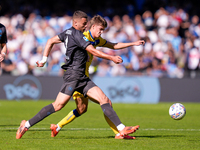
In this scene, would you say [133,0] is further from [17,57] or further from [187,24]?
[17,57]

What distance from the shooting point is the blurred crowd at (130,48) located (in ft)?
56.6

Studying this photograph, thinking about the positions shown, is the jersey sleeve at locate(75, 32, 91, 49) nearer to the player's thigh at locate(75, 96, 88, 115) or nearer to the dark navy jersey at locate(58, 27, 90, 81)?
the dark navy jersey at locate(58, 27, 90, 81)

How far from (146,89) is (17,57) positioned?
6529 millimetres

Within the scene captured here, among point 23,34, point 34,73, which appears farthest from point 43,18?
point 34,73

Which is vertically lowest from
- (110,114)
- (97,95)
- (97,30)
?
(110,114)

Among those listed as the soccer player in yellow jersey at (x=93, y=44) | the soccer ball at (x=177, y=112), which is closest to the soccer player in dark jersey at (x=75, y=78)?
the soccer player in yellow jersey at (x=93, y=44)

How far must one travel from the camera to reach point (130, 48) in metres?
18.1

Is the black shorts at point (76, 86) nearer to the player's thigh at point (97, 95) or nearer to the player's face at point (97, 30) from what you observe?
the player's thigh at point (97, 95)

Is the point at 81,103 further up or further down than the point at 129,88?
further up

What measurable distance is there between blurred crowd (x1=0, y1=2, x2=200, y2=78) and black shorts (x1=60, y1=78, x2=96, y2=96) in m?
10.1

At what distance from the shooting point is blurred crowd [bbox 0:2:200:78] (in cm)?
1725

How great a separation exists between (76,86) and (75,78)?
14 centimetres

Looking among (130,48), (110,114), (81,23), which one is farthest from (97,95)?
(130,48)

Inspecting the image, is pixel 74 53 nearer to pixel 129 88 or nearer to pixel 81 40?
pixel 81 40
